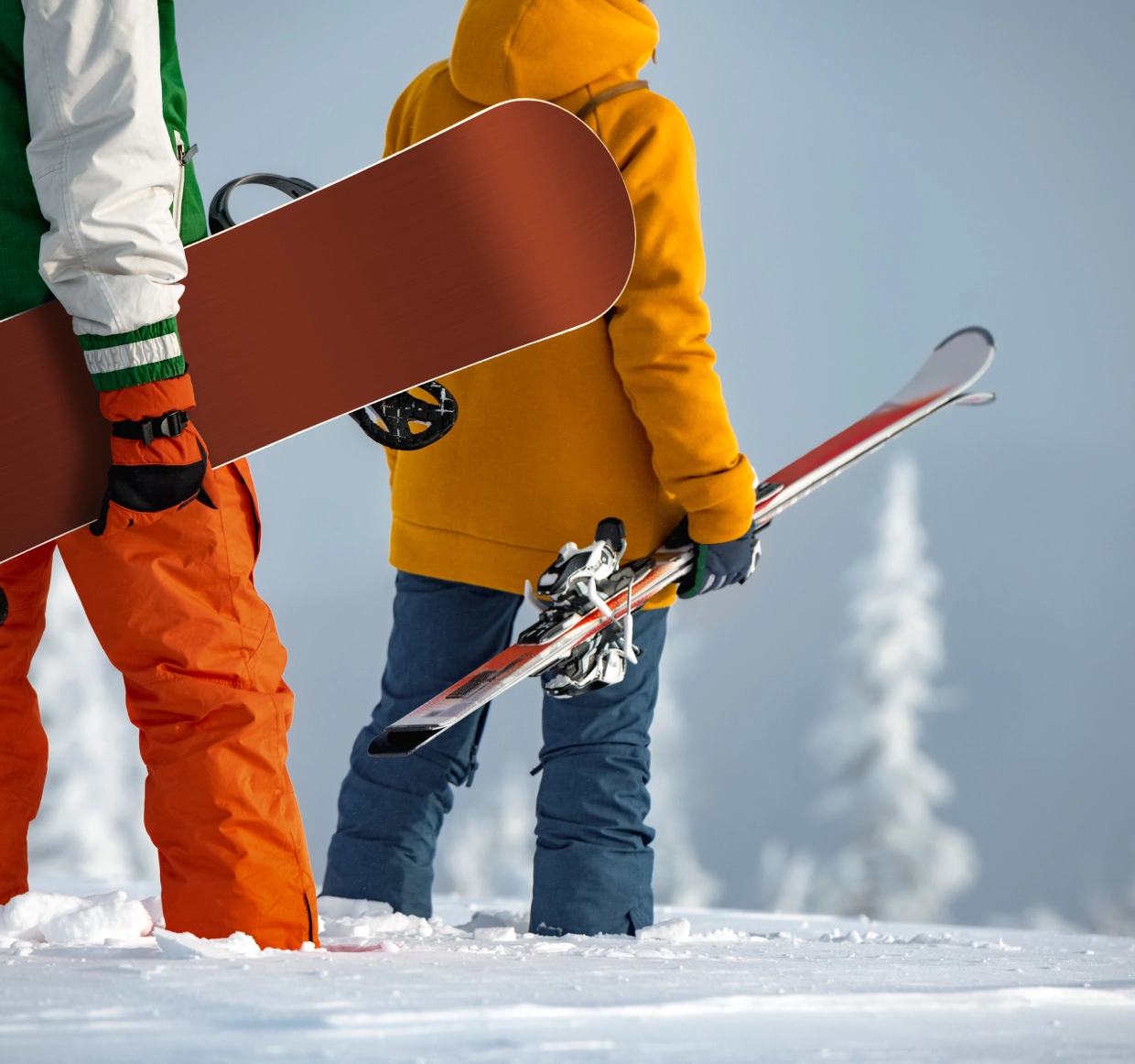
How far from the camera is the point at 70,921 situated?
1192 millimetres

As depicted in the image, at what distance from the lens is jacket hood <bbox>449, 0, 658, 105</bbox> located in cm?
151

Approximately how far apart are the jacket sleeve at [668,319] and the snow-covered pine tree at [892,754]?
7.49 feet

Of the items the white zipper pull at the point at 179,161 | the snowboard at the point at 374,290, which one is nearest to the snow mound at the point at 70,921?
the snowboard at the point at 374,290

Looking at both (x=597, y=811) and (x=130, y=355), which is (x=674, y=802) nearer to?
(x=597, y=811)

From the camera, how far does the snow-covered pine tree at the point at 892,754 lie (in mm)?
3473

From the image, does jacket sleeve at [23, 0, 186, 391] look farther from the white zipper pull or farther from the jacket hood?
the jacket hood

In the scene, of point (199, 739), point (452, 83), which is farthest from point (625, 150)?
point (199, 739)

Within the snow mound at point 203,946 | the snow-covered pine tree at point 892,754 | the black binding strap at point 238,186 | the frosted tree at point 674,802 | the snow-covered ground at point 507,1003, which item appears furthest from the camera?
the frosted tree at point 674,802

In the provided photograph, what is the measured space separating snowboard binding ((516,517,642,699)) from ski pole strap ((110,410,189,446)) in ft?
1.83

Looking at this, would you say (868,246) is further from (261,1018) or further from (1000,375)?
(261,1018)

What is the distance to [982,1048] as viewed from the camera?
0.83 meters

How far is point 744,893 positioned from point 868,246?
7.45ft

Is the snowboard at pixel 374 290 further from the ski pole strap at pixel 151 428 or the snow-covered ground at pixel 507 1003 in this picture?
the snow-covered ground at pixel 507 1003

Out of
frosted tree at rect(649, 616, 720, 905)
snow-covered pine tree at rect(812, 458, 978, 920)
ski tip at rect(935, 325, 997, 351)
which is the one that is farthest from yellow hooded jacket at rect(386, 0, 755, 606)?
snow-covered pine tree at rect(812, 458, 978, 920)
